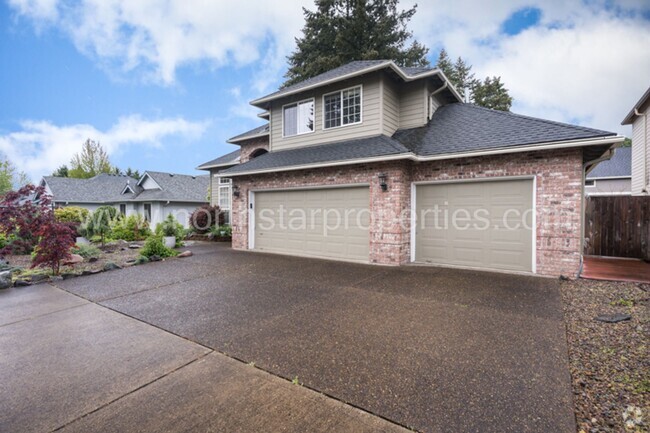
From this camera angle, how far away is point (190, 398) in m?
2.44

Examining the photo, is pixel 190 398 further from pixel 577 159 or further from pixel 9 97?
pixel 9 97

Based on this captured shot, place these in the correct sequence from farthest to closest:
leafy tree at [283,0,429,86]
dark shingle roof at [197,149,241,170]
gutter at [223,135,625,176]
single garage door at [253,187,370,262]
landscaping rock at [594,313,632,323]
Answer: leafy tree at [283,0,429,86] < dark shingle roof at [197,149,241,170] < single garage door at [253,187,370,262] < gutter at [223,135,625,176] < landscaping rock at [594,313,632,323]

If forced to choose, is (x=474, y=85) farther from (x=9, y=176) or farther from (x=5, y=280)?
(x=9, y=176)

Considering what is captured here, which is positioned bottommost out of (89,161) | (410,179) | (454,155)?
(410,179)

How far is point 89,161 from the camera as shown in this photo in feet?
118

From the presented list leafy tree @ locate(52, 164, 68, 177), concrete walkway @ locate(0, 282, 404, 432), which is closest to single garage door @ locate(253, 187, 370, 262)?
concrete walkway @ locate(0, 282, 404, 432)

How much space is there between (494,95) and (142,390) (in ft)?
92.9

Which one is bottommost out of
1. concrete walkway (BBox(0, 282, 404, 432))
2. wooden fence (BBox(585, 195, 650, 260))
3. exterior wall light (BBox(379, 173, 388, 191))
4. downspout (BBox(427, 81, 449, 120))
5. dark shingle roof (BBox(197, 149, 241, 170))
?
concrete walkway (BBox(0, 282, 404, 432))

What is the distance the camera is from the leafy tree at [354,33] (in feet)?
61.1

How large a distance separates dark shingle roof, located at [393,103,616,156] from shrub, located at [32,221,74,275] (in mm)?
8936

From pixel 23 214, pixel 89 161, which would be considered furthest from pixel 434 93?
pixel 89 161

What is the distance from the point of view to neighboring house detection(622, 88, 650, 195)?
38.3ft

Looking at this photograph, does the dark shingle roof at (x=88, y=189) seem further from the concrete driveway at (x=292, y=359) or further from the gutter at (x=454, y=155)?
the concrete driveway at (x=292, y=359)

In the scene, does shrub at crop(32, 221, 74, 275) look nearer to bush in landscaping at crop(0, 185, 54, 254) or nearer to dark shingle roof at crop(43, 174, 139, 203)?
bush in landscaping at crop(0, 185, 54, 254)
